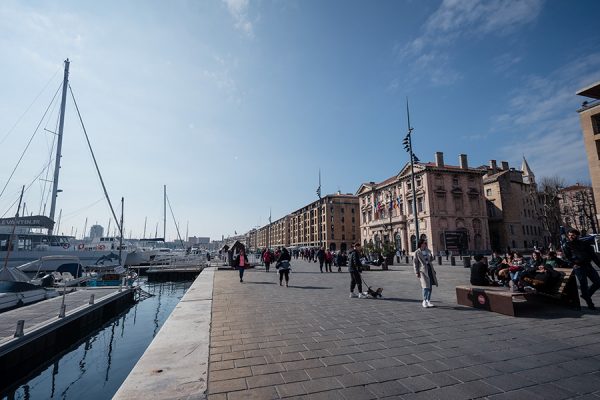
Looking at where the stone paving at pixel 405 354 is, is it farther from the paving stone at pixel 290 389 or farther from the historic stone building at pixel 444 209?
the historic stone building at pixel 444 209

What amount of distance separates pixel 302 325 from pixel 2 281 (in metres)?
15.8

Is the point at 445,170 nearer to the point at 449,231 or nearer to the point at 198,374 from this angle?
the point at 449,231

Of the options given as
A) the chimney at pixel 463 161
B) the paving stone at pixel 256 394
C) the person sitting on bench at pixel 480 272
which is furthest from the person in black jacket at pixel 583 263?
the chimney at pixel 463 161

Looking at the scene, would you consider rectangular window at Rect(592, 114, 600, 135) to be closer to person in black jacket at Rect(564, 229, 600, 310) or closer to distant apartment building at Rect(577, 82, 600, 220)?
distant apartment building at Rect(577, 82, 600, 220)

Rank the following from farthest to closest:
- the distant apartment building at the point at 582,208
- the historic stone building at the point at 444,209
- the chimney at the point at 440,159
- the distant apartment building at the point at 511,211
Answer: the distant apartment building at the point at 511,211
the chimney at the point at 440,159
the historic stone building at the point at 444,209
the distant apartment building at the point at 582,208

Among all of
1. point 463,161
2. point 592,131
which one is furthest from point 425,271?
point 463,161

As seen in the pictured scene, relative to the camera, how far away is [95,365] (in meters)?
8.45

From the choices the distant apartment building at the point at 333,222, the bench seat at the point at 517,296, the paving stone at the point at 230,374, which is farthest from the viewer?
the distant apartment building at the point at 333,222

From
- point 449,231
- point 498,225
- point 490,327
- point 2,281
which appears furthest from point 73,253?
point 498,225

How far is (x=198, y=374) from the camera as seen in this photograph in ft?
11.4

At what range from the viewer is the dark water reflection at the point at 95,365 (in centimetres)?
673

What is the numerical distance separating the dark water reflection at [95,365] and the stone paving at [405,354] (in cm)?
344

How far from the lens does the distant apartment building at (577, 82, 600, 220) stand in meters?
23.2

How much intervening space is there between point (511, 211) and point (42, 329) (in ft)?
198
